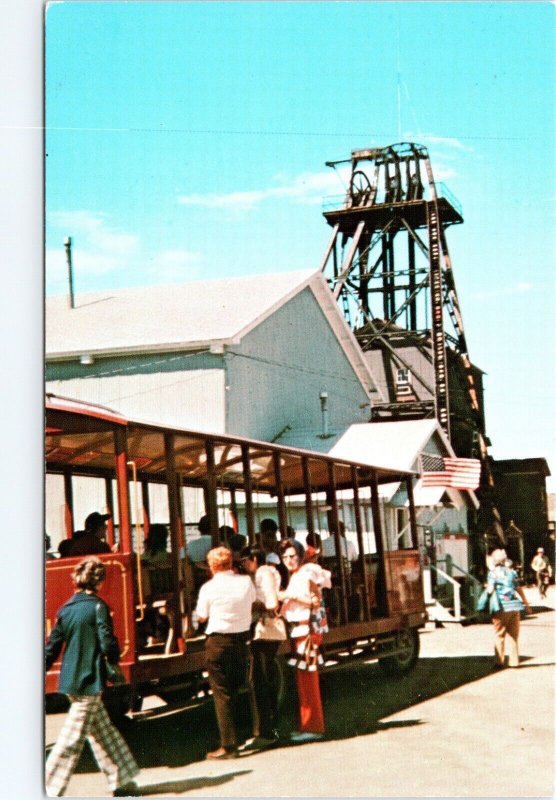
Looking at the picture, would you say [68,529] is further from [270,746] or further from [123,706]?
[270,746]

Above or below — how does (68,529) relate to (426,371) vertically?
below

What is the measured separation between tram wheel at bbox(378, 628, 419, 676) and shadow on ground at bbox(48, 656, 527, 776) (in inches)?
4.8

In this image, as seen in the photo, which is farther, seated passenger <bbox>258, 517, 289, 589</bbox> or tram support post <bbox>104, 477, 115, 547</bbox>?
tram support post <bbox>104, 477, 115, 547</bbox>

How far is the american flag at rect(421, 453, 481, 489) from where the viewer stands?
20312 millimetres

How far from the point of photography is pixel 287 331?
2175 centimetres

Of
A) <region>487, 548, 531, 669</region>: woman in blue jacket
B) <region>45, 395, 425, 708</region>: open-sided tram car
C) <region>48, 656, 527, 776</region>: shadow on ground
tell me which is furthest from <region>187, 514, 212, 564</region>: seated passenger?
<region>487, 548, 531, 669</region>: woman in blue jacket

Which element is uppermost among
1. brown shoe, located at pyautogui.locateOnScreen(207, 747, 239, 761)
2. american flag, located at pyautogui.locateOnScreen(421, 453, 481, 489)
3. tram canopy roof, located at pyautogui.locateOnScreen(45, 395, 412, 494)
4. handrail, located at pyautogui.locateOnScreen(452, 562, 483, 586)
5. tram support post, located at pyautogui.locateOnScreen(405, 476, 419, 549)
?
american flag, located at pyautogui.locateOnScreen(421, 453, 481, 489)

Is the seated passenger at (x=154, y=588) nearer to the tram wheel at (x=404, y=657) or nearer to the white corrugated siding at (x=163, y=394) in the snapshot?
the tram wheel at (x=404, y=657)

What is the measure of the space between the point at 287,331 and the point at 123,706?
13.3 metres

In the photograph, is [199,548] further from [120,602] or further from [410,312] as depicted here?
[410,312]

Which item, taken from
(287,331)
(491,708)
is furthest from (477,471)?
(491,708)

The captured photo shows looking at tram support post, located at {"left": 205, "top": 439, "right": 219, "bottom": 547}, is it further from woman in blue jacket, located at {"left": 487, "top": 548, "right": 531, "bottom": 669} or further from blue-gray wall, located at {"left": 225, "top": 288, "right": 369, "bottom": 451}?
blue-gray wall, located at {"left": 225, "top": 288, "right": 369, "bottom": 451}

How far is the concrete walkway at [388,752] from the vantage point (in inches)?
324

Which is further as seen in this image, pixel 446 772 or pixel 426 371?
pixel 426 371
